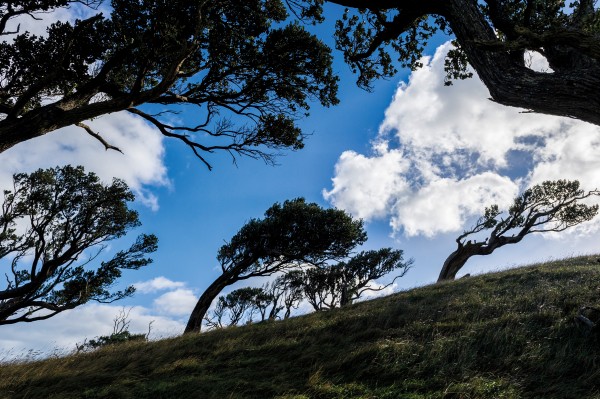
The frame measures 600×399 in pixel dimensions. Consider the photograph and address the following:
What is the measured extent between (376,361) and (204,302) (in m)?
13.9

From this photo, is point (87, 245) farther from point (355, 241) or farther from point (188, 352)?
point (355, 241)

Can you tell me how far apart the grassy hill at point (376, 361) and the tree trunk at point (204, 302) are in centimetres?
797

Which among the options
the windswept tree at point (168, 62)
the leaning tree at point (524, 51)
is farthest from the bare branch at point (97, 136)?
the leaning tree at point (524, 51)

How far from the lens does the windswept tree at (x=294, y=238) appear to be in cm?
2056

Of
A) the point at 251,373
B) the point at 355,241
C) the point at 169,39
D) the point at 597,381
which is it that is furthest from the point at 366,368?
the point at 355,241

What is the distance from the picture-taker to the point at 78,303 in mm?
17062

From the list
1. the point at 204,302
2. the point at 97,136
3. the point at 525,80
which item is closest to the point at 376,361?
the point at 525,80

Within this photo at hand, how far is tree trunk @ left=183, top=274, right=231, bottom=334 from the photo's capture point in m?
18.5

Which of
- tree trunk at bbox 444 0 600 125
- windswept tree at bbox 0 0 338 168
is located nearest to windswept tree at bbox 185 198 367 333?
windswept tree at bbox 0 0 338 168

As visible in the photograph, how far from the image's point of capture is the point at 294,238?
20.8 metres

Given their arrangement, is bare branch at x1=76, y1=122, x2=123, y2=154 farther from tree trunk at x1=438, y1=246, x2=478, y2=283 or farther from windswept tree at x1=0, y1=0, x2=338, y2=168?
tree trunk at x1=438, y1=246, x2=478, y2=283

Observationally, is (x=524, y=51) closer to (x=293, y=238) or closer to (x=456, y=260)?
(x=293, y=238)

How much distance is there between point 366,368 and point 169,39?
9124 mm

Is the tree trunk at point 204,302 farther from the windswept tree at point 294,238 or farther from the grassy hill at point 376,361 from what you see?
the grassy hill at point 376,361
